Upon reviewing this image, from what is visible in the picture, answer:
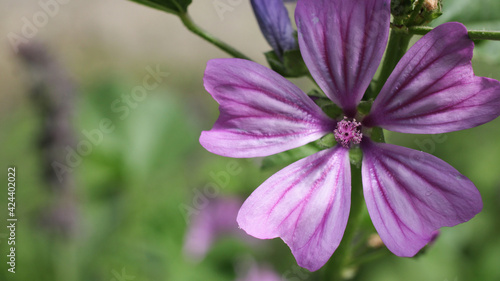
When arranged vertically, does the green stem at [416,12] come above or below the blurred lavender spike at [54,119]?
above

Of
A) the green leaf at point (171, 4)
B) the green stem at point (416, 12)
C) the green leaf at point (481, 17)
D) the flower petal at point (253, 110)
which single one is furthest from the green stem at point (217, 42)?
the green leaf at point (481, 17)

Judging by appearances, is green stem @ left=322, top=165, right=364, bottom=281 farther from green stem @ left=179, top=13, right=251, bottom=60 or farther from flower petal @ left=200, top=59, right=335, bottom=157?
green stem @ left=179, top=13, right=251, bottom=60

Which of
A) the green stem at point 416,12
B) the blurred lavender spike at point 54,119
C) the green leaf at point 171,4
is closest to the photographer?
the green stem at point 416,12

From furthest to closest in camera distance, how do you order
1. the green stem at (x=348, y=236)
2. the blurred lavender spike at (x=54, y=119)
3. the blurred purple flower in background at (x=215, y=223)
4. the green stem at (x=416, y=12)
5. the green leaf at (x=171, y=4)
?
the blurred purple flower in background at (x=215, y=223) → the blurred lavender spike at (x=54, y=119) → the green leaf at (x=171, y=4) → the green stem at (x=348, y=236) → the green stem at (x=416, y=12)

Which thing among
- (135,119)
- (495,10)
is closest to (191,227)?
(135,119)

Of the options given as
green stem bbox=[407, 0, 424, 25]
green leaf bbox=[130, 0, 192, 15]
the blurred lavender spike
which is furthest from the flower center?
the blurred lavender spike

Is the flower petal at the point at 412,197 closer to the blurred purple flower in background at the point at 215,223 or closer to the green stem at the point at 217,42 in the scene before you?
the green stem at the point at 217,42

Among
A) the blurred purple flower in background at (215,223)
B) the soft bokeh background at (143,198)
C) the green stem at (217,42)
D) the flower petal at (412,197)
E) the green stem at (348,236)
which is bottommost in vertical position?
the blurred purple flower in background at (215,223)
